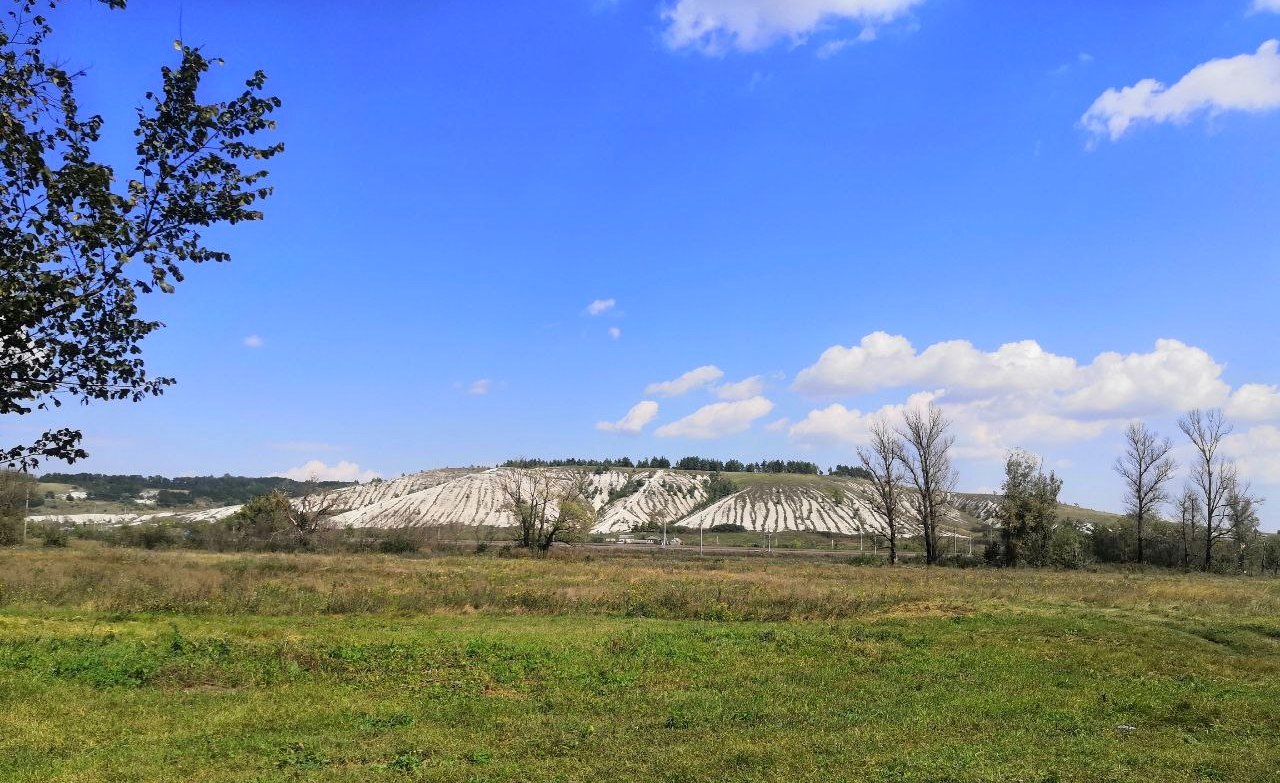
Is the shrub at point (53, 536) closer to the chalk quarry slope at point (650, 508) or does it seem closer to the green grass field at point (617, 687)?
the green grass field at point (617, 687)

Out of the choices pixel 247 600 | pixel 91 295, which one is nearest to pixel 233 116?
pixel 91 295

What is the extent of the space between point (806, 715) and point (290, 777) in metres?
8.22

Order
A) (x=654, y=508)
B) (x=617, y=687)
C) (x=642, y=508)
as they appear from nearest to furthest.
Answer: (x=617, y=687)
(x=642, y=508)
(x=654, y=508)

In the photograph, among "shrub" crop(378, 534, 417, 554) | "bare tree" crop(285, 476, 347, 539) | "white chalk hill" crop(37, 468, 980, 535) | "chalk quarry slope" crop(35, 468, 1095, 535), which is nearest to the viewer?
"shrub" crop(378, 534, 417, 554)

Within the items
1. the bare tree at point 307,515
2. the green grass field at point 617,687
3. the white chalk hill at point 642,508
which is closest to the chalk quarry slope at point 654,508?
the white chalk hill at point 642,508

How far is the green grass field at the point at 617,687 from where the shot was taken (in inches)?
417

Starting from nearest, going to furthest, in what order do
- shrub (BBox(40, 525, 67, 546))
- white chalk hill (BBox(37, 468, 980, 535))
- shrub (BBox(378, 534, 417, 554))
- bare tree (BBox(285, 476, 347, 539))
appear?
shrub (BBox(40, 525, 67, 546)) < shrub (BBox(378, 534, 417, 554)) < bare tree (BBox(285, 476, 347, 539)) < white chalk hill (BBox(37, 468, 980, 535))

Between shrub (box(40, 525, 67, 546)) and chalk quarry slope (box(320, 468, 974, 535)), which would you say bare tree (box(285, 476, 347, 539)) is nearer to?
shrub (box(40, 525, 67, 546))

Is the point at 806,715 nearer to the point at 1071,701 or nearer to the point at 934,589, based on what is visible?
the point at 1071,701

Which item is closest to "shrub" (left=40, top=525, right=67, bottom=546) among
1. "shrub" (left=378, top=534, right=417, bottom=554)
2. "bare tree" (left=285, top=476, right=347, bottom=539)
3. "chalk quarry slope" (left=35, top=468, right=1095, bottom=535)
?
"bare tree" (left=285, top=476, right=347, bottom=539)

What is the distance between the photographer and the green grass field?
10.6 m

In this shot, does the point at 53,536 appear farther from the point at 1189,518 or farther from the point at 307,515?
the point at 1189,518

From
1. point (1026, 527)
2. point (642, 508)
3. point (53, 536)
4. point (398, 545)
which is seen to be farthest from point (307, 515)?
point (642, 508)

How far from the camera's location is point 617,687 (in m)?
15.5
